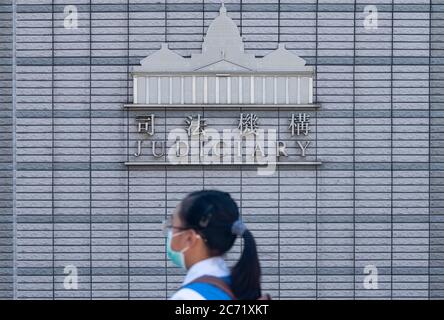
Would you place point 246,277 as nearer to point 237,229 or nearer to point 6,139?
point 237,229

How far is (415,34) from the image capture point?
802cm

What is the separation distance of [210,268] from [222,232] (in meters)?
0.31

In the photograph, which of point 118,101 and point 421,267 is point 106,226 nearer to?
point 118,101

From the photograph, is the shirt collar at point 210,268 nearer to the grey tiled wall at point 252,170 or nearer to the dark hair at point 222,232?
the dark hair at point 222,232

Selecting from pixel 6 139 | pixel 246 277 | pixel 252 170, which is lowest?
pixel 246 277

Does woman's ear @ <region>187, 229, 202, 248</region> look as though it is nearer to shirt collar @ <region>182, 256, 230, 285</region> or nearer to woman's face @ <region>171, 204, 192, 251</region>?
woman's face @ <region>171, 204, 192, 251</region>

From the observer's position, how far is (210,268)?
5.91m

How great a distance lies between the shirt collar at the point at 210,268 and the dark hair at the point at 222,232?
0.21 feet

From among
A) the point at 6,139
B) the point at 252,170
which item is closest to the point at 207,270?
the point at 252,170

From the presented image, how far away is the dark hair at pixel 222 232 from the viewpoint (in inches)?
235

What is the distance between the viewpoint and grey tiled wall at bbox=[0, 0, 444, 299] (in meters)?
8.02

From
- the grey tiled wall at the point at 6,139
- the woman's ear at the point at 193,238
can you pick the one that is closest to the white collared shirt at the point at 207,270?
the woman's ear at the point at 193,238

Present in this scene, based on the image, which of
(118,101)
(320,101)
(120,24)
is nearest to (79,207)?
(118,101)

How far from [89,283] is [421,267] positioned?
11.8 ft
